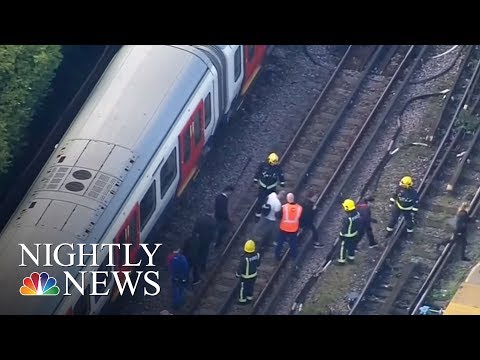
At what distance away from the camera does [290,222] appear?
96.7 feet

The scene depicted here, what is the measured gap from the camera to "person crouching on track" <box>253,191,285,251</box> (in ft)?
97.6

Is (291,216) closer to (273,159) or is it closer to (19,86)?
(273,159)

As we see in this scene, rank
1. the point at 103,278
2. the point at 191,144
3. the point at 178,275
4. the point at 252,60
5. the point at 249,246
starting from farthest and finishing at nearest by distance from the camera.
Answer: the point at 252,60, the point at 191,144, the point at 178,275, the point at 249,246, the point at 103,278

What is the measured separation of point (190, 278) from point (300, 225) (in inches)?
72.3

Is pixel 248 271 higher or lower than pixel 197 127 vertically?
lower

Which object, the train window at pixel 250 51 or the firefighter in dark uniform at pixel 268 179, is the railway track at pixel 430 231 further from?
the train window at pixel 250 51

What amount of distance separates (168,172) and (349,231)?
2922 mm

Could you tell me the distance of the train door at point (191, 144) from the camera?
30375 mm

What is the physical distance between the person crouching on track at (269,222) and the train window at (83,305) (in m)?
3.43

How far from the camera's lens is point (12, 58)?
29.5m

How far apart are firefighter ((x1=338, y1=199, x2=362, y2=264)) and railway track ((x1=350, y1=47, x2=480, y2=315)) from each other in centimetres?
49

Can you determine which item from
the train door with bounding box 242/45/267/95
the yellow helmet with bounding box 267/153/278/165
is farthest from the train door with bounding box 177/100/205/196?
the train door with bounding box 242/45/267/95

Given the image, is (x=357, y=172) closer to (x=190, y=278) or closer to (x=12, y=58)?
(x=190, y=278)

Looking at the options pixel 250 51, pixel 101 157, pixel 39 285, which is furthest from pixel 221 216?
pixel 39 285
